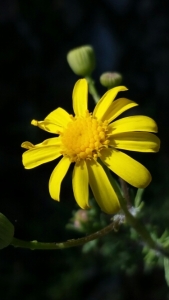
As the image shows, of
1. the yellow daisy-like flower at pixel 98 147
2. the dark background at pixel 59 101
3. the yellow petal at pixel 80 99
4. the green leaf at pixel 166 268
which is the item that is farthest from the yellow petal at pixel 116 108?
the dark background at pixel 59 101

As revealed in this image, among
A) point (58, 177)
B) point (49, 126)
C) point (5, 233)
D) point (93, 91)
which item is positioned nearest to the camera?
point (5, 233)

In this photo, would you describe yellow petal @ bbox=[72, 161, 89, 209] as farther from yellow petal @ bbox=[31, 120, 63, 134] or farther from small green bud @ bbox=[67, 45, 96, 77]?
small green bud @ bbox=[67, 45, 96, 77]

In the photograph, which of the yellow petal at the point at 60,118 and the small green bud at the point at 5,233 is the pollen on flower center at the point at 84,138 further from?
the small green bud at the point at 5,233

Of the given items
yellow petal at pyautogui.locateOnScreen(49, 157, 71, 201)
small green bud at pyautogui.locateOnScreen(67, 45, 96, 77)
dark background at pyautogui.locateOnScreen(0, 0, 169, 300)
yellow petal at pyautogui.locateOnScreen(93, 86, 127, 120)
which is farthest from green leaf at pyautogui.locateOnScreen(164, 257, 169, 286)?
dark background at pyautogui.locateOnScreen(0, 0, 169, 300)

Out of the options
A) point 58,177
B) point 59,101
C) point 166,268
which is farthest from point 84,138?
point 59,101

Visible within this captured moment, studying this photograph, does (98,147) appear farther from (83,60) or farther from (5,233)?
(83,60)

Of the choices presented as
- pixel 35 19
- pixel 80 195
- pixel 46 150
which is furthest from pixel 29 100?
pixel 80 195
